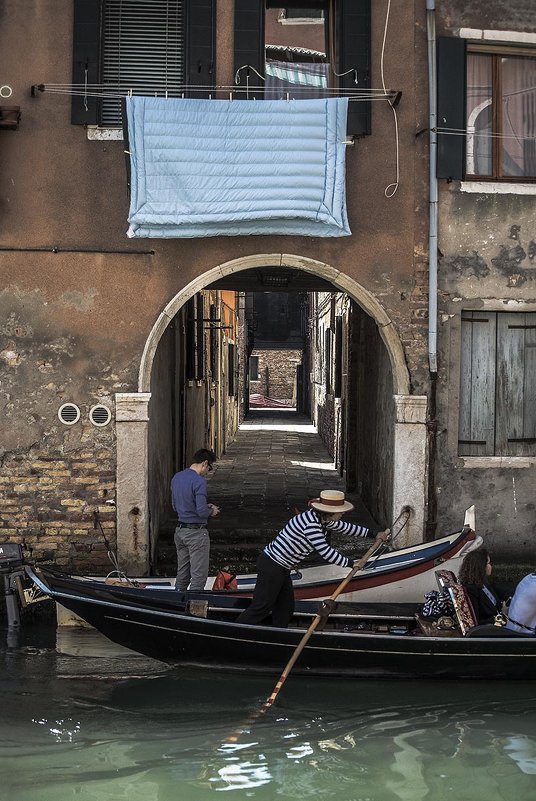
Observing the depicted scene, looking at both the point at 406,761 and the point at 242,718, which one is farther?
the point at 242,718

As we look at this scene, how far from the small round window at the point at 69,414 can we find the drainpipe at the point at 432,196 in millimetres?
3156

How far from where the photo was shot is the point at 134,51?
9.20 metres

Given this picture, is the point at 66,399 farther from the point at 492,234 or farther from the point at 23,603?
the point at 492,234

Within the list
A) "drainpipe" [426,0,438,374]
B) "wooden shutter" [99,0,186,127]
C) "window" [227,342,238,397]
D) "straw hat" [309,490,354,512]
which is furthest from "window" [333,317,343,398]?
"straw hat" [309,490,354,512]

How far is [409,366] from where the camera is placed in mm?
9328

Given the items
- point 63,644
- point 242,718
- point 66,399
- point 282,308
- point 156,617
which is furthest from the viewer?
point 282,308

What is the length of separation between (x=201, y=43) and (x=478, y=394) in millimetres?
3991

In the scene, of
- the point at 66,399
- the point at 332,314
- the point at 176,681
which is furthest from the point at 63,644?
the point at 332,314

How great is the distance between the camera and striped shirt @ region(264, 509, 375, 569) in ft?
23.7

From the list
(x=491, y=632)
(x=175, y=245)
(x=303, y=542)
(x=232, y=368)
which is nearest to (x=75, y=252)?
(x=175, y=245)

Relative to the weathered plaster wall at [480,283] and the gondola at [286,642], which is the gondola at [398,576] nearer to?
the gondola at [286,642]

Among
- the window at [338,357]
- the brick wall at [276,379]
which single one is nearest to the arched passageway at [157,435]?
the window at [338,357]

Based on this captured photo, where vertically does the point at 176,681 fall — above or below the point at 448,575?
below

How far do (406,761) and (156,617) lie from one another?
2.11 meters
